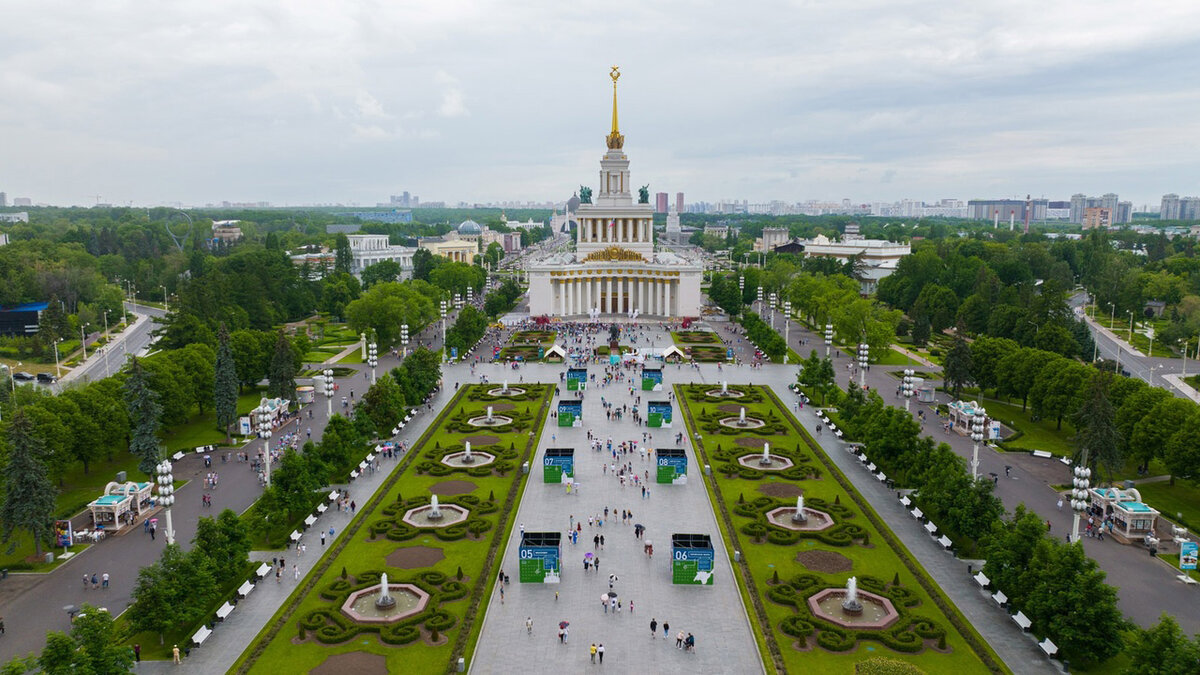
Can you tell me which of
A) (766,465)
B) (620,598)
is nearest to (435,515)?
(620,598)

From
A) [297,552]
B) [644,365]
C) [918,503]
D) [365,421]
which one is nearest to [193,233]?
[644,365]

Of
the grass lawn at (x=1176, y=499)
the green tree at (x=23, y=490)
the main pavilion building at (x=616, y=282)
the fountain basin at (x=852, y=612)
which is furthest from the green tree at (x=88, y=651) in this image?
the main pavilion building at (x=616, y=282)

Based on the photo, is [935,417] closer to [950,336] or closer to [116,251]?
[950,336]

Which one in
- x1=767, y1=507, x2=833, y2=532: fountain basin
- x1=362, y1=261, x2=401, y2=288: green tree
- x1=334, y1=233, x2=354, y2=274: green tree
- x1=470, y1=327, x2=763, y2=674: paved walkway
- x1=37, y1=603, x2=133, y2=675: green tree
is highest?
x1=334, y1=233, x2=354, y2=274: green tree

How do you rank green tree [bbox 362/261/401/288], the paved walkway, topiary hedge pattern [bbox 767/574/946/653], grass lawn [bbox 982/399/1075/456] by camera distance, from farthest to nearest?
green tree [bbox 362/261/401/288] → grass lawn [bbox 982/399/1075/456] → topiary hedge pattern [bbox 767/574/946/653] → the paved walkway

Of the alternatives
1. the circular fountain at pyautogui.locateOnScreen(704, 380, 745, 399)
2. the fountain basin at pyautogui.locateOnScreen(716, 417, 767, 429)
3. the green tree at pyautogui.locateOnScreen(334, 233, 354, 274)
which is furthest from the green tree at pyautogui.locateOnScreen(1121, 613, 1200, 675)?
the green tree at pyautogui.locateOnScreen(334, 233, 354, 274)

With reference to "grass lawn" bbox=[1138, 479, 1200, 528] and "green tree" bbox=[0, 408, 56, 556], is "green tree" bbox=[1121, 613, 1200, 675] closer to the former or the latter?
A: "grass lawn" bbox=[1138, 479, 1200, 528]

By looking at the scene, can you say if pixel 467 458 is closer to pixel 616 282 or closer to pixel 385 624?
pixel 385 624
